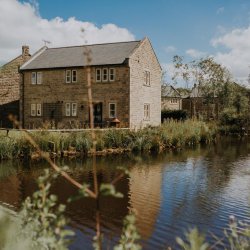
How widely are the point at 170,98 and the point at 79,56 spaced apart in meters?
26.9

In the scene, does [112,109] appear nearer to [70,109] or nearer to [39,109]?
[70,109]

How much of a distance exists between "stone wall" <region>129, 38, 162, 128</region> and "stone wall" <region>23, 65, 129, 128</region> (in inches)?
34.6

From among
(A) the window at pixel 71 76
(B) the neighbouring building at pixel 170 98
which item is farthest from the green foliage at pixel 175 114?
(A) the window at pixel 71 76

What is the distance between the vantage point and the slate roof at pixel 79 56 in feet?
109

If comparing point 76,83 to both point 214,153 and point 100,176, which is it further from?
point 100,176

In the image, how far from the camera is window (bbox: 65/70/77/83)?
112 ft

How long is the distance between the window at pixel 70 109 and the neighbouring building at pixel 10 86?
7.92 m

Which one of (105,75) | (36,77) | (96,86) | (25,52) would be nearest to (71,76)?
(96,86)

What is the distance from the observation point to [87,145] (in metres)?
23.5

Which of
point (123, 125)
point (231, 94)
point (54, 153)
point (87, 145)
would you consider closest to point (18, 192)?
point (54, 153)

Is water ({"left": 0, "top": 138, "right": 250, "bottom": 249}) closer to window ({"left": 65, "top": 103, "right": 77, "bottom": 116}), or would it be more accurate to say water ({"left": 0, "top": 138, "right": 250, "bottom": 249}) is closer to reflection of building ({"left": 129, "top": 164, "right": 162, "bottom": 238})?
reflection of building ({"left": 129, "top": 164, "right": 162, "bottom": 238})

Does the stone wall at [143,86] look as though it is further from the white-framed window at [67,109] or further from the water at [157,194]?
the water at [157,194]

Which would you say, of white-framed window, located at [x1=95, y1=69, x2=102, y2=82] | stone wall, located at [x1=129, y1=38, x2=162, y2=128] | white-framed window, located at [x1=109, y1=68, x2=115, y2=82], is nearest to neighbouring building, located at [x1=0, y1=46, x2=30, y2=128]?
white-framed window, located at [x1=95, y1=69, x2=102, y2=82]

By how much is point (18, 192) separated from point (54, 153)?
28.9 ft
